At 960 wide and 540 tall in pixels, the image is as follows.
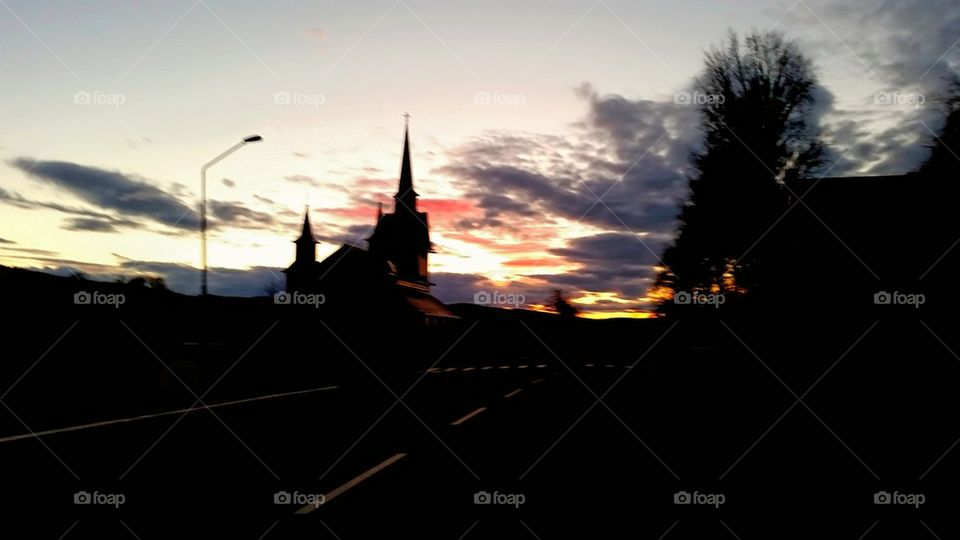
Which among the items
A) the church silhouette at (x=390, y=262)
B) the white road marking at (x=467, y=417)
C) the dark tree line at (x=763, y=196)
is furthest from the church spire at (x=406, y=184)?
the white road marking at (x=467, y=417)

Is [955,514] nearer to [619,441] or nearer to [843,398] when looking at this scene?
[619,441]

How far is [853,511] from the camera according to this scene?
628 cm

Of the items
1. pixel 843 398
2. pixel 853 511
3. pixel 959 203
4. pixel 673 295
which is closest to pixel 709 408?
pixel 843 398

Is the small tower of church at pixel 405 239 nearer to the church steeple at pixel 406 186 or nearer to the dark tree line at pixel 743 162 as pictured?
the church steeple at pixel 406 186

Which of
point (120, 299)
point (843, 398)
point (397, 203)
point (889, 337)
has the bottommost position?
point (843, 398)

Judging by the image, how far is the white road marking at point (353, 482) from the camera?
5828 millimetres

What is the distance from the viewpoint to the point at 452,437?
34.6 ft

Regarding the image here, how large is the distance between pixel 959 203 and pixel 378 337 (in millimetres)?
24420

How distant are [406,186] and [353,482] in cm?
7398

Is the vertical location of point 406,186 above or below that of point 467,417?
above

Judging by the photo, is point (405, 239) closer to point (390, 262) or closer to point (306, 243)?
point (390, 262)

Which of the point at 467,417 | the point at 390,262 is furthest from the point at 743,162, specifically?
the point at 390,262

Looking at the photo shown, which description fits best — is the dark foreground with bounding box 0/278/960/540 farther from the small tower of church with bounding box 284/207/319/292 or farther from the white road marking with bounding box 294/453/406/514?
the small tower of church with bounding box 284/207/319/292

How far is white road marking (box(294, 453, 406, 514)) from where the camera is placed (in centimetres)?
583
